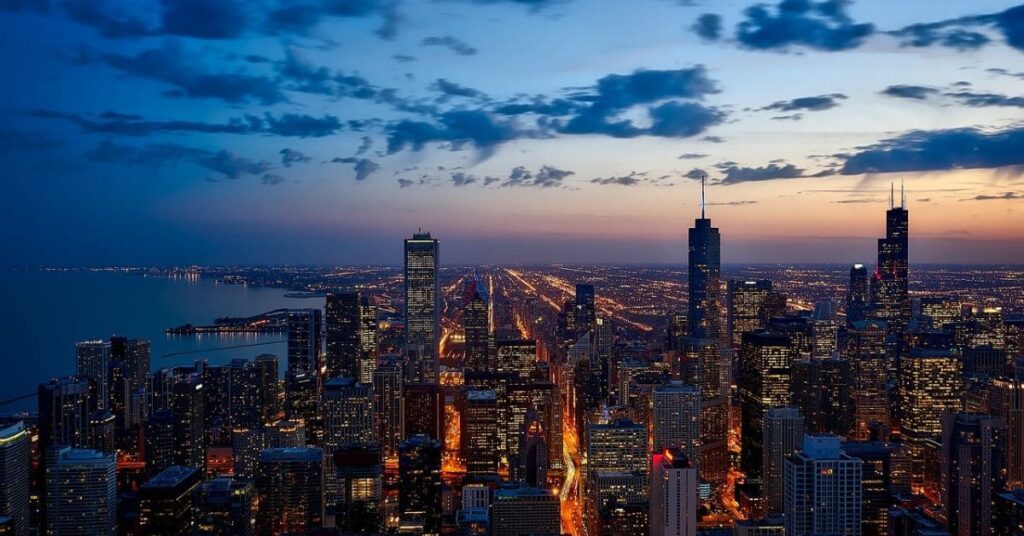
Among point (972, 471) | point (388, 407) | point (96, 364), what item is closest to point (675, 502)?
point (972, 471)

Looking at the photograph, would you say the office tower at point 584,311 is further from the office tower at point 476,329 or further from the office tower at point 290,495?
the office tower at point 290,495

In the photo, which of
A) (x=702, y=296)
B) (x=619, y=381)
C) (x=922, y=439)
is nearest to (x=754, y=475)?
(x=922, y=439)

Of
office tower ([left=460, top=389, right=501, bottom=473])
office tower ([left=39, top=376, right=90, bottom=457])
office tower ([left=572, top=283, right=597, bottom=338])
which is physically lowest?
office tower ([left=460, top=389, right=501, bottom=473])

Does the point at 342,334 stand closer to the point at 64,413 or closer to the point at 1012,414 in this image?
the point at 64,413

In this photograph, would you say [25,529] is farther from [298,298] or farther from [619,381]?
[298,298]

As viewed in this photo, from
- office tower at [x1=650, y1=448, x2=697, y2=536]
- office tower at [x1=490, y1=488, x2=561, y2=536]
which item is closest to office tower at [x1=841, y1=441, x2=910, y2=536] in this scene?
office tower at [x1=650, y1=448, x2=697, y2=536]

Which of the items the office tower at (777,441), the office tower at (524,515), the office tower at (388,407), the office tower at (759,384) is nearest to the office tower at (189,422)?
the office tower at (388,407)

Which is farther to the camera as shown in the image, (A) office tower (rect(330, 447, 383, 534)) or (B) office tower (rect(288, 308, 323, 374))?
(B) office tower (rect(288, 308, 323, 374))

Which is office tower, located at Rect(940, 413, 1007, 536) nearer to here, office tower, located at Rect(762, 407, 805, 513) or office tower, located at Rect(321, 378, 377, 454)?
office tower, located at Rect(762, 407, 805, 513)
